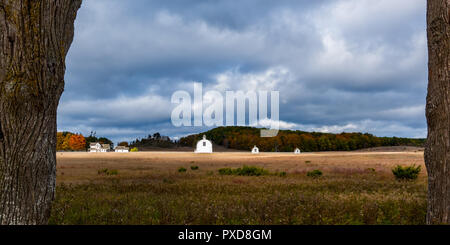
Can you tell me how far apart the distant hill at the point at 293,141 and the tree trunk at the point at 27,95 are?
10605 cm

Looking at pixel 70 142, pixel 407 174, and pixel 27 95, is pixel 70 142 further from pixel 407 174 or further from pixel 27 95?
pixel 27 95

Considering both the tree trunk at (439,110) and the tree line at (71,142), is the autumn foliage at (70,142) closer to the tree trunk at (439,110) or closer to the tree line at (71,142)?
the tree line at (71,142)

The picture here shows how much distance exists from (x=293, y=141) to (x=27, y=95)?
117704 mm

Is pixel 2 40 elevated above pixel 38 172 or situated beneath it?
elevated above

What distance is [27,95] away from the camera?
14.6 ft

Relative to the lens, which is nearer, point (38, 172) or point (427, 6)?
point (38, 172)

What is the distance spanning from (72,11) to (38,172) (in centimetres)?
303

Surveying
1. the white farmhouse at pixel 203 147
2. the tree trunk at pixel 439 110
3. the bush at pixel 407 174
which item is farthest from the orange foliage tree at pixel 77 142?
the tree trunk at pixel 439 110

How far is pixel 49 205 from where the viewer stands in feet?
16.7

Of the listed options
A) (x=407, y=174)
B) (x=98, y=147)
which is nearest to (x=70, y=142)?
(x=98, y=147)
